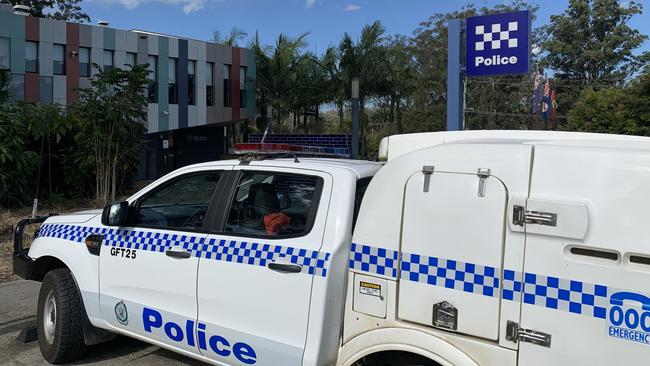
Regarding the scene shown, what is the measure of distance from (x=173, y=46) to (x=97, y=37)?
372 cm

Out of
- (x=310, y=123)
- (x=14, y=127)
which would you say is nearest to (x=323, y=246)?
(x=14, y=127)

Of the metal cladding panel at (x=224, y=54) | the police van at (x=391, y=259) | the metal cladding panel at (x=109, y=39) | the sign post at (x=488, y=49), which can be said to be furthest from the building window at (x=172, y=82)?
the police van at (x=391, y=259)

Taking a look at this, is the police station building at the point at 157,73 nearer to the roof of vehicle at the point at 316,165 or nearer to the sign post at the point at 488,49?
the sign post at the point at 488,49

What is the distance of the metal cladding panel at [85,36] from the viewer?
1005 inches

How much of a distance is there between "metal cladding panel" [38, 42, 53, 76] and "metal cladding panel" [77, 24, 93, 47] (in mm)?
1380

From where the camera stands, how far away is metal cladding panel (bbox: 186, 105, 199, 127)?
29266mm

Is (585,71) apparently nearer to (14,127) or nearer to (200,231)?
(14,127)

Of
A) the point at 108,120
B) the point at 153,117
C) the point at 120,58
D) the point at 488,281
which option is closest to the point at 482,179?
the point at 488,281

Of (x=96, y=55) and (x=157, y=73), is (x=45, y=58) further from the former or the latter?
(x=157, y=73)

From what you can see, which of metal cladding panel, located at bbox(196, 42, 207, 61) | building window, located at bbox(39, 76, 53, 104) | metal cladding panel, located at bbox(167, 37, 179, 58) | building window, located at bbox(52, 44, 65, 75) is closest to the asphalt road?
building window, located at bbox(39, 76, 53, 104)

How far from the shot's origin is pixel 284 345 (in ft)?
10.2

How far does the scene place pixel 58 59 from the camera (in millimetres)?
25125

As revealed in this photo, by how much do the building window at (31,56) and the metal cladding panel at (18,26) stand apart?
49cm

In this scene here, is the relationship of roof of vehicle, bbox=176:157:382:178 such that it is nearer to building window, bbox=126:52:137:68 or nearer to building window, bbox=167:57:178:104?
building window, bbox=126:52:137:68
